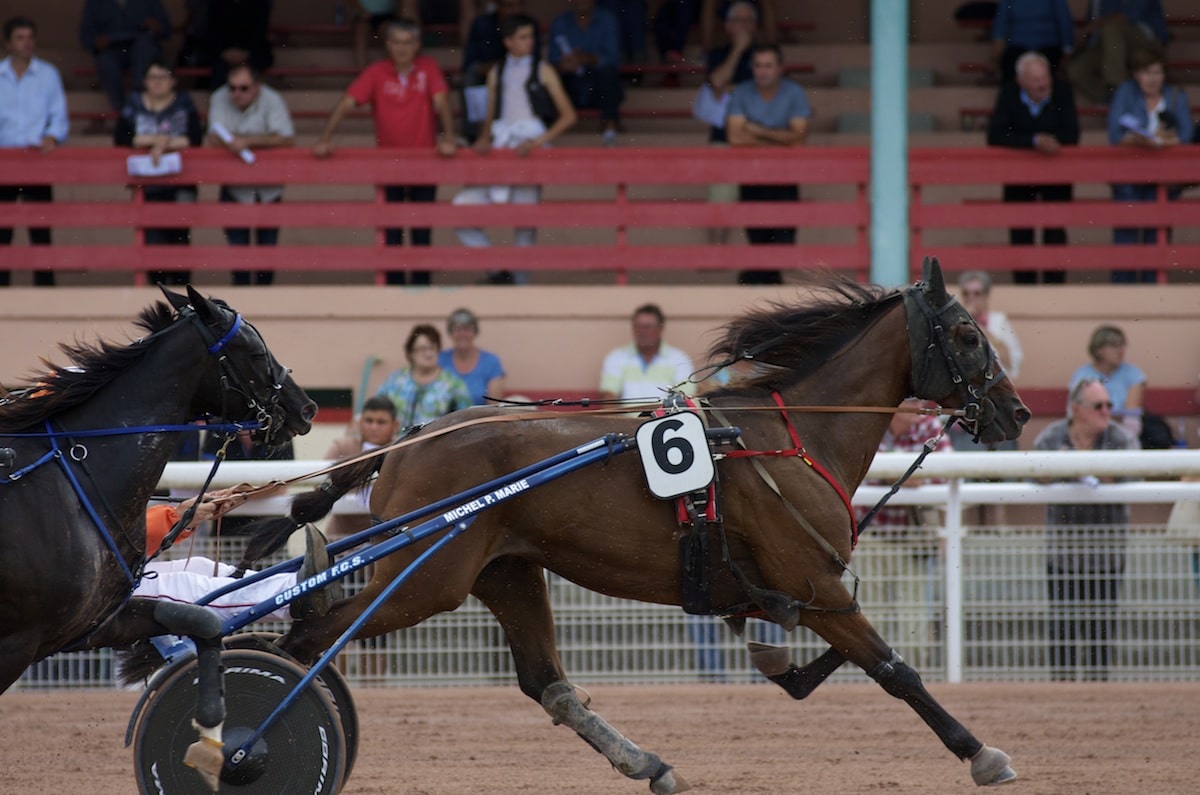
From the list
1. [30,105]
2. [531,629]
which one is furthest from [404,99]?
[531,629]

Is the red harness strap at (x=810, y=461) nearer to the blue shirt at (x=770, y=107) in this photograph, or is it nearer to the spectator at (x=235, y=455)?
the spectator at (x=235, y=455)

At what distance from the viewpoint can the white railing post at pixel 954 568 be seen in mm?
7461

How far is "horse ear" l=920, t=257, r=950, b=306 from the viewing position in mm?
5215

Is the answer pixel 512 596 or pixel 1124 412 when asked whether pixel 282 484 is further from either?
pixel 1124 412

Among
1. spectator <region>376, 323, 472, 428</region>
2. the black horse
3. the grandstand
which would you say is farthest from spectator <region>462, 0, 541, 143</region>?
the black horse

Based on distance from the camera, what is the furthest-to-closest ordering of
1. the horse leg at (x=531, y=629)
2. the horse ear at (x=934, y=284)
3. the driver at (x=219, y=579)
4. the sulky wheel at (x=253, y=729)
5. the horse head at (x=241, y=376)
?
the horse leg at (x=531, y=629)
the horse ear at (x=934, y=284)
the driver at (x=219, y=579)
the sulky wheel at (x=253, y=729)
the horse head at (x=241, y=376)

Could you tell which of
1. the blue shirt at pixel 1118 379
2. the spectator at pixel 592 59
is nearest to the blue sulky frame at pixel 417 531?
the blue shirt at pixel 1118 379

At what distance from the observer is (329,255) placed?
33.9ft

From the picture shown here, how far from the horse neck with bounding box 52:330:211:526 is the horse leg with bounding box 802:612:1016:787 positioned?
82.5 inches

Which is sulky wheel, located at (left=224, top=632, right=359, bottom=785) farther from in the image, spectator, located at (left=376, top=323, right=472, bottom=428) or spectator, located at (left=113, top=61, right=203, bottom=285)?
spectator, located at (left=113, top=61, right=203, bottom=285)

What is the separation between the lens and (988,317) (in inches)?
357

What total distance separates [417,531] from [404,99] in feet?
19.6

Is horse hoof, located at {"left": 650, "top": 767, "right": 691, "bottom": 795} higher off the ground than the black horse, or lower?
lower

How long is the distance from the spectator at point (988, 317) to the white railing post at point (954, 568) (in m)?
1.53
